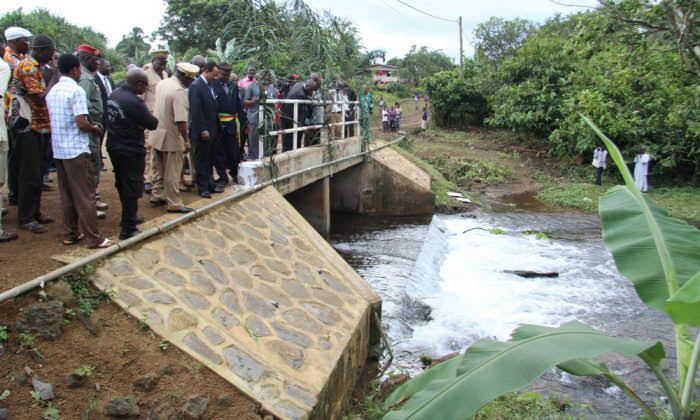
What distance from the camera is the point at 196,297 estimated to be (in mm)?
4957

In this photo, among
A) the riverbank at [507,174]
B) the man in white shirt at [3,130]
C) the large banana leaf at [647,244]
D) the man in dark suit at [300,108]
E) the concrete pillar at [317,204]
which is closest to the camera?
the large banana leaf at [647,244]

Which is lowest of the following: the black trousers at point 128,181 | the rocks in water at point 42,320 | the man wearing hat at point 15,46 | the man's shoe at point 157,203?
the rocks in water at point 42,320

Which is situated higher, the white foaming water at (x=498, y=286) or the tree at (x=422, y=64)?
the tree at (x=422, y=64)

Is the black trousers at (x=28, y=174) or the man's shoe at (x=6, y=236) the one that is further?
the black trousers at (x=28, y=174)

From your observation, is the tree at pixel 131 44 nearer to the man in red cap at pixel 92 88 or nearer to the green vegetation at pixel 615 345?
the man in red cap at pixel 92 88

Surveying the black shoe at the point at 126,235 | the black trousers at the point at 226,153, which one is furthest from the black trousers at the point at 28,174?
the black trousers at the point at 226,153

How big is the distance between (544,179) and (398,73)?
31805 millimetres

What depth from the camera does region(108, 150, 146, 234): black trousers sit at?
18.0ft

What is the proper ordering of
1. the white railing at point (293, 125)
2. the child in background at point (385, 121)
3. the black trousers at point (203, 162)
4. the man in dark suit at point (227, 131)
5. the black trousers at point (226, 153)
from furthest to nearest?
1. the child in background at point (385, 121)
2. the white railing at point (293, 125)
3. the black trousers at point (226, 153)
4. the man in dark suit at point (227, 131)
5. the black trousers at point (203, 162)

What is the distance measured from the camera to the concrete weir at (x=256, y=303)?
433 centimetres

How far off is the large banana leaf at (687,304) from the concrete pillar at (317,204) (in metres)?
9.75

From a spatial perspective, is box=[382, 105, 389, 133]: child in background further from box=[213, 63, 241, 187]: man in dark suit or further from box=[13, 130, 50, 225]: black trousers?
box=[13, 130, 50, 225]: black trousers

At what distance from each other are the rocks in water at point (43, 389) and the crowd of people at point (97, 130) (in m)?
1.66

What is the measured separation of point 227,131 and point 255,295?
3.29 m
